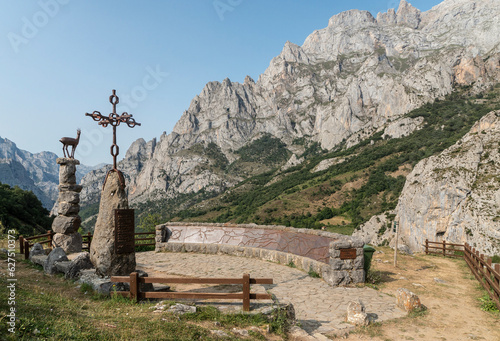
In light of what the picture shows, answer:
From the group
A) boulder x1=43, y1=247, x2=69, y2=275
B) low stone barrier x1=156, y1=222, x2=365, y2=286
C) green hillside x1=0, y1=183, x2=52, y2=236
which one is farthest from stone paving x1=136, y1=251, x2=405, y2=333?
green hillside x1=0, y1=183, x2=52, y2=236

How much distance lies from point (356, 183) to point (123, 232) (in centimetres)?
9813

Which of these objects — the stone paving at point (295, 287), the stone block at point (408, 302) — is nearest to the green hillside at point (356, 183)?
the stone paving at point (295, 287)

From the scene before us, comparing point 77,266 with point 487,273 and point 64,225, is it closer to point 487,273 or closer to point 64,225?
point 64,225

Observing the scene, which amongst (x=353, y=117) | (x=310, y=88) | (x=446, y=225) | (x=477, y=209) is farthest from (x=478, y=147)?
(x=310, y=88)

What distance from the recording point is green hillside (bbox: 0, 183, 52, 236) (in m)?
27.4

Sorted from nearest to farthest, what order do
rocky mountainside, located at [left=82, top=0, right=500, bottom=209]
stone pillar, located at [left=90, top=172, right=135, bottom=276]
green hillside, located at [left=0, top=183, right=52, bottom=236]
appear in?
stone pillar, located at [left=90, top=172, right=135, bottom=276] < green hillside, located at [left=0, top=183, right=52, bottom=236] < rocky mountainside, located at [left=82, top=0, right=500, bottom=209]

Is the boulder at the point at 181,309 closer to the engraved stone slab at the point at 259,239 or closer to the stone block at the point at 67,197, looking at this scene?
the engraved stone slab at the point at 259,239

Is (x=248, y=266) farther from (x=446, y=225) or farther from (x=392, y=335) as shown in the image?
(x=446, y=225)

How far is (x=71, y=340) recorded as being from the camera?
4.08 metres

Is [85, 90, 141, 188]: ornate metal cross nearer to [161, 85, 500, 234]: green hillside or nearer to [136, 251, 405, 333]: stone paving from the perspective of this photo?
[136, 251, 405, 333]: stone paving

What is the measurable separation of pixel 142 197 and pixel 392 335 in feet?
617

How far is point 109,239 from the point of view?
8.77 meters

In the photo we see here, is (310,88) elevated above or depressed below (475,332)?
above

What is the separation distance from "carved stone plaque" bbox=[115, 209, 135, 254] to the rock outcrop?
124 ft
